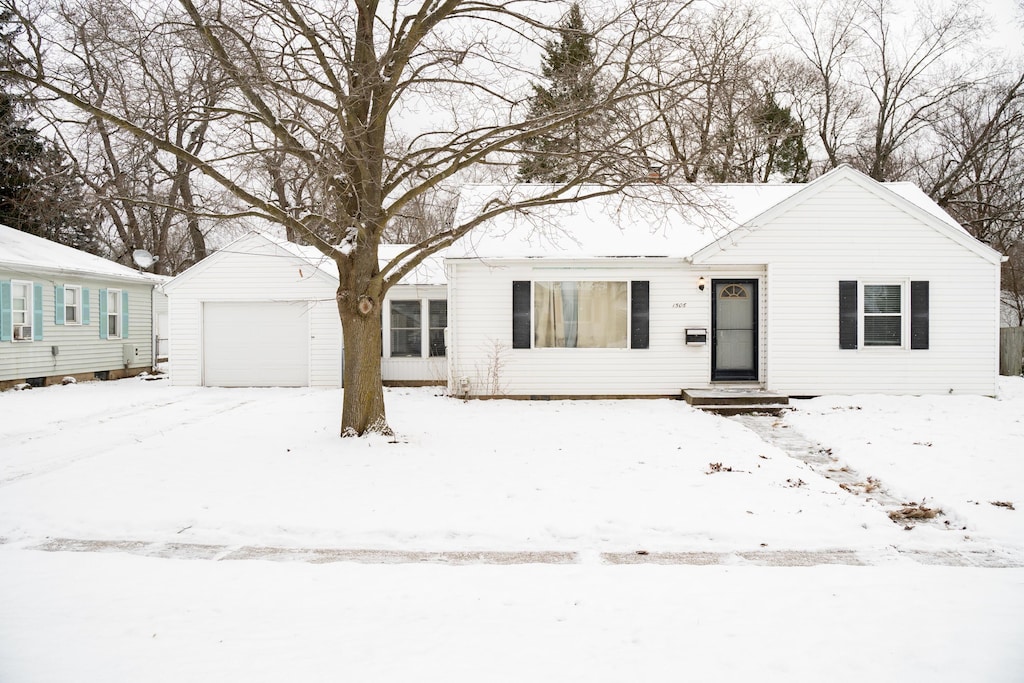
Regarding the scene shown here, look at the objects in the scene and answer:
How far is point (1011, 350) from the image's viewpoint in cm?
1781

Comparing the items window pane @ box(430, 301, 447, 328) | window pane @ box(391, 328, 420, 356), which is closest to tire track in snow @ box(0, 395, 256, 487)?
window pane @ box(391, 328, 420, 356)

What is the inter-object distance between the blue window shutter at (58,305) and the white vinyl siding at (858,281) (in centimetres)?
1575

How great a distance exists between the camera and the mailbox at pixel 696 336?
13.0 metres

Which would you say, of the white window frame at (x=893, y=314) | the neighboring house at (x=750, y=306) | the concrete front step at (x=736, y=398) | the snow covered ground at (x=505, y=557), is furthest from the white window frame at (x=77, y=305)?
the white window frame at (x=893, y=314)

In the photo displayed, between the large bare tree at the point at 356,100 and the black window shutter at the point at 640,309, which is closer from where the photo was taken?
the large bare tree at the point at 356,100

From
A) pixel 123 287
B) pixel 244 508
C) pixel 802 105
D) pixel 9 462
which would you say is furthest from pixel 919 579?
pixel 802 105

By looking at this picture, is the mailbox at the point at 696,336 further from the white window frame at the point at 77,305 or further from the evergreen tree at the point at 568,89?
the white window frame at the point at 77,305

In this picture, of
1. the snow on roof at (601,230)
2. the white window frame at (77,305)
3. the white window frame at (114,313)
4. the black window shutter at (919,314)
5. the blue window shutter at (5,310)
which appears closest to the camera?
the black window shutter at (919,314)

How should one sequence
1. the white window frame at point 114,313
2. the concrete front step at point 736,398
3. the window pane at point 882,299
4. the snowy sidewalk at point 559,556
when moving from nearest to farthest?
the snowy sidewalk at point 559,556, the concrete front step at point 736,398, the window pane at point 882,299, the white window frame at point 114,313

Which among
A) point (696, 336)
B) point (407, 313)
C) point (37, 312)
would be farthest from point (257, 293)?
point (696, 336)

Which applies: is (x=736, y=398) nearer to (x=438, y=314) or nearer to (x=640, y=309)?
(x=640, y=309)

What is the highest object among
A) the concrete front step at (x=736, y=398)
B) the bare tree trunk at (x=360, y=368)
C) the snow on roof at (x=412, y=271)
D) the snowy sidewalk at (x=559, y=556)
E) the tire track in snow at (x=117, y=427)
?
the snow on roof at (x=412, y=271)

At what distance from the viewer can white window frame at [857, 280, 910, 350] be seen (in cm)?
1287

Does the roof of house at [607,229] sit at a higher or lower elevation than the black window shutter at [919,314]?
higher
